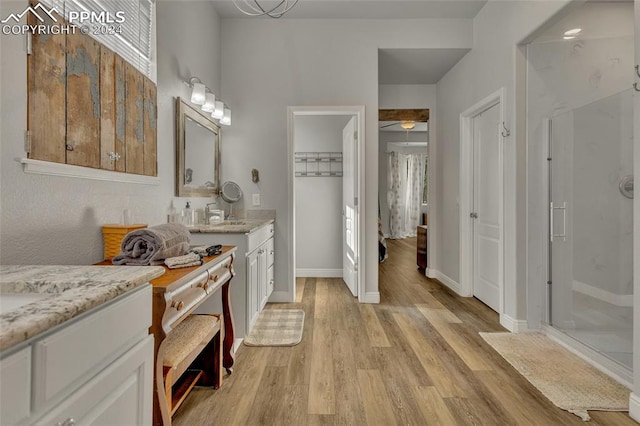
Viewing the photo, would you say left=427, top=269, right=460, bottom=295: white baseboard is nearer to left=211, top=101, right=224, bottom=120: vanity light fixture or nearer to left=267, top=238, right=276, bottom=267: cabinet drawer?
left=267, top=238, right=276, bottom=267: cabinet drawer

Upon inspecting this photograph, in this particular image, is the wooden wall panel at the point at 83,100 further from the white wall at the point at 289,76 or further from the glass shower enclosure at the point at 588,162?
the glass shower enclosure at the point at 588,162

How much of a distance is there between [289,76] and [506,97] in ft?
7.04

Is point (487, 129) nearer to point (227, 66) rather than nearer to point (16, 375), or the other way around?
point (227, 66)

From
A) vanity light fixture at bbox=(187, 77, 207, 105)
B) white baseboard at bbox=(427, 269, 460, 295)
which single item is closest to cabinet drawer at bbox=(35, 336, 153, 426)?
vanity light fixture at bbox=(187, 77, 207, 105)

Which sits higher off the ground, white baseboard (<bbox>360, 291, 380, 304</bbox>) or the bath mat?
white baseboard (<bbox>360, 291, 380, 304</bbox>)

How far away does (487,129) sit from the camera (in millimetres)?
3619

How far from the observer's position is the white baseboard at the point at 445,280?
4.19 m

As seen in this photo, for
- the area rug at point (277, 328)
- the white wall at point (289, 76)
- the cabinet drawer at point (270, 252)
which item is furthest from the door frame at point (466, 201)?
the cabinet drawer at point (270, 252)

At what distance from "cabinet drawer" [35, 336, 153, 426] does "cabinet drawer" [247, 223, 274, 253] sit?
1.53 meters

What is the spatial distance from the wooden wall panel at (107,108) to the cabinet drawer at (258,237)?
3.63 feet

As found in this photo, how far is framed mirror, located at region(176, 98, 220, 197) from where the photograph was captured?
2688mm

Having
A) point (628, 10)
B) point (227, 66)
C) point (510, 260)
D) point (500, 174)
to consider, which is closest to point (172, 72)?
point (227, 66)

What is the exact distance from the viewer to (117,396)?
3.12 ft

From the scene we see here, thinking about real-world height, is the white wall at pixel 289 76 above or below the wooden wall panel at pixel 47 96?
above
